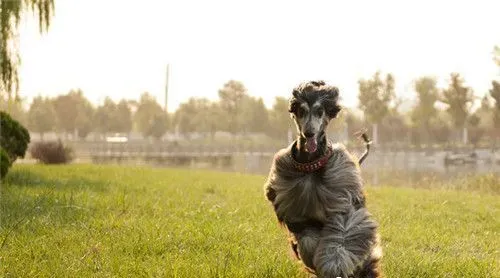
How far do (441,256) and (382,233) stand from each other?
177 centimetres

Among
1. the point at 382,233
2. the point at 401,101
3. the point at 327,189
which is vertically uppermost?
the point at 401,101

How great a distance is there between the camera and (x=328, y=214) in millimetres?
4492

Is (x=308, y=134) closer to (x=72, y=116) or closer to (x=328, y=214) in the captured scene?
(x=328, y=214)

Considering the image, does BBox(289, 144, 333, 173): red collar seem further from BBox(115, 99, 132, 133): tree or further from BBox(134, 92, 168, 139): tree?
BBox(115, 99, 132, 133): tree

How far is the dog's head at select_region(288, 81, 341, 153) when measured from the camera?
439 centimetres

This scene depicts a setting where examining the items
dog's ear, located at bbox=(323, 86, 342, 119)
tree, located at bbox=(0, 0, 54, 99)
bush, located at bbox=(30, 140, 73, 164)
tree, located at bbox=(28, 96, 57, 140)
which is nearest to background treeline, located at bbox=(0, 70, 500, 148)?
tree, located at bbox=(28, 96, 57, 140)

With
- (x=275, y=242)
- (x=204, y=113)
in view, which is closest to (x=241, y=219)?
(x=275, y=242)

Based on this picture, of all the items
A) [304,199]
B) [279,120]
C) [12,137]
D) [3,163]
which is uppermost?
[279,120]

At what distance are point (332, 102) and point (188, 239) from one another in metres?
3.19

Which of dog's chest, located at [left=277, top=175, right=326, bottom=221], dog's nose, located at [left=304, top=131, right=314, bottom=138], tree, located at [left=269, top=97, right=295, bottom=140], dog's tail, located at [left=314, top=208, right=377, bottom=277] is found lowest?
dog's tail, located at [left=314, top=208, right=377, bottom=277]

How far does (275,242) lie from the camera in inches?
299

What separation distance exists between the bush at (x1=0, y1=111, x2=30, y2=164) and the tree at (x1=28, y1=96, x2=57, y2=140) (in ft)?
242

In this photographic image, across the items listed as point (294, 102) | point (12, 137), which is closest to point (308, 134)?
point (294, 102)

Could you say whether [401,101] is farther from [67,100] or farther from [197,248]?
[197,248]
